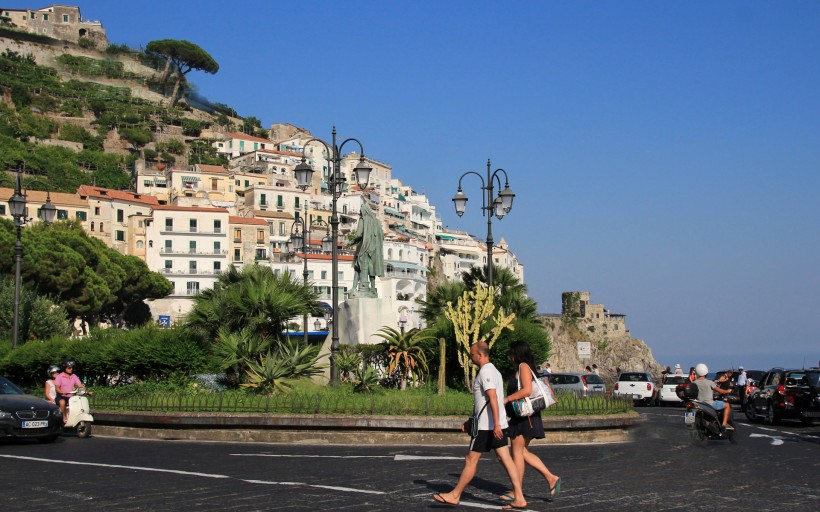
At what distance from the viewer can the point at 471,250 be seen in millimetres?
156625

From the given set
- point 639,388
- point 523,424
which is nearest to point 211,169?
point 639,388

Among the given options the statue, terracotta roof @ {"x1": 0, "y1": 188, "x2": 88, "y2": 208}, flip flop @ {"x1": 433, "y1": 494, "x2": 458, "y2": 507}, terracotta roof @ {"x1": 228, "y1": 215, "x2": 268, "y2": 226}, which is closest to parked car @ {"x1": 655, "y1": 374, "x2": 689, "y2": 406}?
the statue

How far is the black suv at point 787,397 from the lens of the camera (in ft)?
73.4

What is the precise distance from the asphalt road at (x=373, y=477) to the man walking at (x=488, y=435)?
23 centimetres

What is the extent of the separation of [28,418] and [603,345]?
151756 mm

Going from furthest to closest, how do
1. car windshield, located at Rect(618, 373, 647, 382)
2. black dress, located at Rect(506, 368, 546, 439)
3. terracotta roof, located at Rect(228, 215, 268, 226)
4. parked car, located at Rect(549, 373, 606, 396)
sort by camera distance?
terracotta roof, located at Rect(228, 215, 268, 226) → car windshield, located at Rect(618, 373, 647, 382) → parked car, located at Rect(549, 373, 606, 396) → black dress, located at Rect(506, 368, 546, 439)

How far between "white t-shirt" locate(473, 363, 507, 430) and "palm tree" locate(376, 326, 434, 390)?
1280 cm

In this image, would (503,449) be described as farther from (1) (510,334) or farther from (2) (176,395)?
(1) (510,334)

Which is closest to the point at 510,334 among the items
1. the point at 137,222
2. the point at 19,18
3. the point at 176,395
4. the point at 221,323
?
the point at 221,323

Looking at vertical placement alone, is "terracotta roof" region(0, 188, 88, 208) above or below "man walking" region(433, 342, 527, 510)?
above

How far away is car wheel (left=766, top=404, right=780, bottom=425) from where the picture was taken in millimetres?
23359

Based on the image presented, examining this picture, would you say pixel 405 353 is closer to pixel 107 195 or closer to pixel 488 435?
pixel 488 435

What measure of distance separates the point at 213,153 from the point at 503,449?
140476mm

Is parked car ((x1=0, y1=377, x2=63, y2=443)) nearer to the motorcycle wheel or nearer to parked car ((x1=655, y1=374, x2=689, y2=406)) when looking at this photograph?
the motorcycle wheel
